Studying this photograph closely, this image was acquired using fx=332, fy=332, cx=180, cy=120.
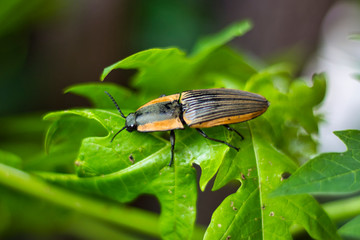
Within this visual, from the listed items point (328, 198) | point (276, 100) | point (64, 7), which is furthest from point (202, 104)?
point (64, 7)

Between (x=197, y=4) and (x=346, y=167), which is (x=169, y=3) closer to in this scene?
(x=197, y=4)

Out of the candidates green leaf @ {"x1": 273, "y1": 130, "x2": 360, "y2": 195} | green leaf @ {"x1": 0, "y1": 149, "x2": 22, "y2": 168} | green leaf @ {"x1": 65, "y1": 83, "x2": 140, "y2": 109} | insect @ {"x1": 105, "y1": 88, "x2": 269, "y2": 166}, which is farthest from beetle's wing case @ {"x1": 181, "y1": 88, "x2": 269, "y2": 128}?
green leaf @ {"x1": 0, "y1": 149, "x2": 22, "y2": 168}

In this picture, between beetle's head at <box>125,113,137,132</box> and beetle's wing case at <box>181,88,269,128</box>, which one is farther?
beetle's wing case at <box>181,88,269,128</box>

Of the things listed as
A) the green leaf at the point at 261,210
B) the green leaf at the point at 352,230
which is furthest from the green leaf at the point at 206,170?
the green leaf at the point at 352,230

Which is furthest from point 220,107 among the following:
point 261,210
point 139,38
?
point 139,38

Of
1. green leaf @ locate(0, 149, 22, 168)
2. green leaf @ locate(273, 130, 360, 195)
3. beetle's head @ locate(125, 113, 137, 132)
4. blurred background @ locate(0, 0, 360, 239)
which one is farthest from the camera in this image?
blurred background @ locate(0, 0, 360, 239)

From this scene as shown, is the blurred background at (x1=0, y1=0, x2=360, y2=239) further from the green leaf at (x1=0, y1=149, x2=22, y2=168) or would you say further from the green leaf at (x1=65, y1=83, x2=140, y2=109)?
the green leaf at (x1=65, y1=83, x2=140, y2=109)

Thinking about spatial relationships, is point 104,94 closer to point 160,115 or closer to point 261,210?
point 160,115
